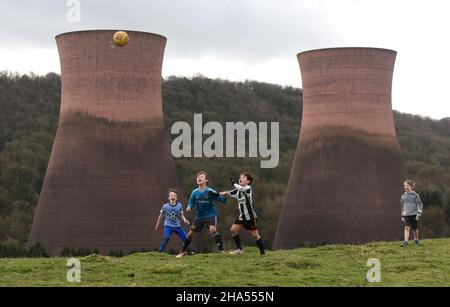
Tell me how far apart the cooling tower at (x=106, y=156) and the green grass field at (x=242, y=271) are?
9.68 meters

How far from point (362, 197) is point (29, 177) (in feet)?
68.9

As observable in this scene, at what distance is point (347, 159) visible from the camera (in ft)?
81.4

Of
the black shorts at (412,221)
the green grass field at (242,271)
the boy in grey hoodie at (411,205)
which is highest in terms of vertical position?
the boy in grey hoodie at (411,205)

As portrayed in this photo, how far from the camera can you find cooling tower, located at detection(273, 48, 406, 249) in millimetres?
24406

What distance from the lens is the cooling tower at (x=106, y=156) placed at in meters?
22.0

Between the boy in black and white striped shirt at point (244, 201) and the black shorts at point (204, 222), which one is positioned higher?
the boy in black and white striped shirt at point (244, 201)

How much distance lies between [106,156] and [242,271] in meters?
12.8

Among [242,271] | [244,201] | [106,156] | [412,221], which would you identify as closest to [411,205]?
[412,221]

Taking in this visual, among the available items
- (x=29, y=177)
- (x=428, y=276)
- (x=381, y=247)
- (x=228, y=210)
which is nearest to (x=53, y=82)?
(x=29, y=177)

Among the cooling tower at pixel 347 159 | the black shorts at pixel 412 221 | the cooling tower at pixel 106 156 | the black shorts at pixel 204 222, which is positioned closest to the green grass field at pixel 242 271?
the black shorts at pixel 204 222

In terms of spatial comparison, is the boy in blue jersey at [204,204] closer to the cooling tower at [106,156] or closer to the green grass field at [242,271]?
the green grass field at [242,271]

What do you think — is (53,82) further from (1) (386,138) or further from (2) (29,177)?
(1) (386,138)

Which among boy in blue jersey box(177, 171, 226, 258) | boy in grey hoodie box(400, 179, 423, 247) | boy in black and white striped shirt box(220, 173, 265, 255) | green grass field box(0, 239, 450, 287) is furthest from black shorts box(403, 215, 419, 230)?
boy in blue jersey box(177, 171, 226, 258)

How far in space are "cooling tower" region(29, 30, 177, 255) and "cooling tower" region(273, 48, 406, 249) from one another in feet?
15.9
